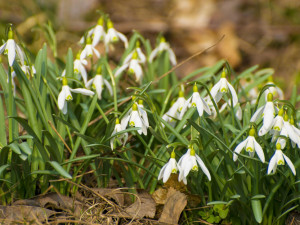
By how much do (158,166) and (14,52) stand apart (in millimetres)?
878

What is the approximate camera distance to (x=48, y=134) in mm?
2031

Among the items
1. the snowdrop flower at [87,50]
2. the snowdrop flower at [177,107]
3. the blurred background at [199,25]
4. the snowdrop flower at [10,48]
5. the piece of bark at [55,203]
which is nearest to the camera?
the snowdrop flower at [10,48]

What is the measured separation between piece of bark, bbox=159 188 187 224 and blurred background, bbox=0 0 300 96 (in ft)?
11.9

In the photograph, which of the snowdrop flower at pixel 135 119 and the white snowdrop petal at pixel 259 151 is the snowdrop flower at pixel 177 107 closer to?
the snowdrop flower at pixel 135 119

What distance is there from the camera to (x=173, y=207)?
2.12 m

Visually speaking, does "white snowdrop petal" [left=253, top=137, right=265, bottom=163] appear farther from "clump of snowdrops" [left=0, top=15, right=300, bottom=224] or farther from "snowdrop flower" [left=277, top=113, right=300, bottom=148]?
"snowdrop flower" [left=277, top=113, right=300, bottom=148]

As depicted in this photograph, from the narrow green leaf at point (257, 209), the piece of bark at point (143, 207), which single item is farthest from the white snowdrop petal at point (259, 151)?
the piece of bark at point (143, 207)

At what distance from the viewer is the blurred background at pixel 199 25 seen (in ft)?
19.0

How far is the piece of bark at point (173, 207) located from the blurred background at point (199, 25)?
143 inches

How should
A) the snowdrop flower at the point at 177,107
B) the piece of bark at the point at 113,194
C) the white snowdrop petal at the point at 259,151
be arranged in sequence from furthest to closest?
the snowdrop flower at the point at 177,107 → the piece of bark at the point at 113,194 → the white snowdrop petal at the point at 259,151

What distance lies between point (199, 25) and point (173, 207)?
4583mm

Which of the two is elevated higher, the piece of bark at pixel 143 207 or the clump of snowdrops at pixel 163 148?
the clump of snowdrops at pixel 163 148

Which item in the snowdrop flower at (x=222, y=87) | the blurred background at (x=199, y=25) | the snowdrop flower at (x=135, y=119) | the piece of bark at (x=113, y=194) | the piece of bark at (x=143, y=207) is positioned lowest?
the piece of bark at (x=143, y=207)

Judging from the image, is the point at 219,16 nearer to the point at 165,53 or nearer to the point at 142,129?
the point at 165,53
